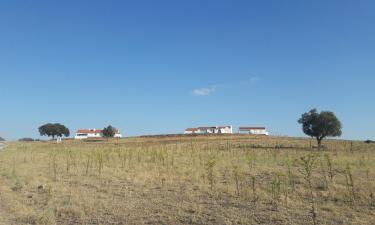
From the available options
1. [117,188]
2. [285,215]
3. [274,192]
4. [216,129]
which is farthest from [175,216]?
[216,129]

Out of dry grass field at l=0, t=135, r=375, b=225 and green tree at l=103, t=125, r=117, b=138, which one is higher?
green tree at l=103, t=125, r=117, b=138

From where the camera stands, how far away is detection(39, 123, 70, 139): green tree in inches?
4530

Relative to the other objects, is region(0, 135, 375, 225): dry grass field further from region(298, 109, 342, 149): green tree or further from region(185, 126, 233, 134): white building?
region(185, 126, 233, 134): white building

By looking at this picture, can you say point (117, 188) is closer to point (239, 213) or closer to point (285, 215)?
point (239, 213)

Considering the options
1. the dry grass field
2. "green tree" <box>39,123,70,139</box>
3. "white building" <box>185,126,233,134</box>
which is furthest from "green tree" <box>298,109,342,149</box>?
"white building" <box>185,126,233,134</box>

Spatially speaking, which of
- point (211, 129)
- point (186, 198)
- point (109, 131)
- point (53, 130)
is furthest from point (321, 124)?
point (211, 129)

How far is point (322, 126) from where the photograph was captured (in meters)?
49.7

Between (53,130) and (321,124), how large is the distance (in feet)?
277

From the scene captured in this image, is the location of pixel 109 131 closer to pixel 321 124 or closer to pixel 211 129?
pixel 211 129

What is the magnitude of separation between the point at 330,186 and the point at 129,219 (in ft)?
22.3

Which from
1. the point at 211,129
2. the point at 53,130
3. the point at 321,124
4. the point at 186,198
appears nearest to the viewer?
the point at 186,198

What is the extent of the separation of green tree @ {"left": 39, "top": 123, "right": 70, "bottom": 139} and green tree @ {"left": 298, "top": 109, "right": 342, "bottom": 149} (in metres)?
81.8

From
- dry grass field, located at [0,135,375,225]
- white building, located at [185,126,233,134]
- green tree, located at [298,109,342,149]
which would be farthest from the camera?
white building, located at [185,126,233,134]

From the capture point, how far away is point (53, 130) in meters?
115
